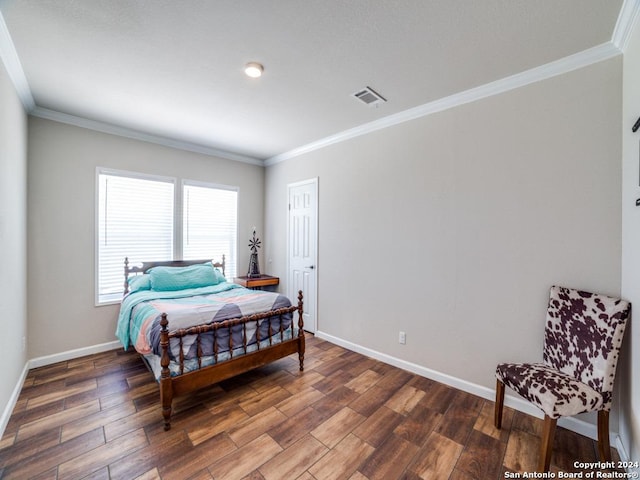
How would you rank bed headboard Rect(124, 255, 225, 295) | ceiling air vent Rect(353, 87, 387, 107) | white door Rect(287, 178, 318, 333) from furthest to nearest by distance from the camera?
white door Rect(287, 178, 318, 333) → bed headboard Rect(124, 255, 225, 295) → ceiling air vent Rect(353, 87, 387, 107)

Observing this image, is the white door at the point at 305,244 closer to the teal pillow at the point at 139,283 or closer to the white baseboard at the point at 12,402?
the teal pillow at the point at 139,283

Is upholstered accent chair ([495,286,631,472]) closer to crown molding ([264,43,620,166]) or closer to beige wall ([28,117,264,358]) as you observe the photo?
crown molding ([264,43,620,166])

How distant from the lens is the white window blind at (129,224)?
343cm

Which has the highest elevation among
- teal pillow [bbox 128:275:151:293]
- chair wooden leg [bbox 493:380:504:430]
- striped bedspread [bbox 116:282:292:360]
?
teal pillow [bbox 128:275:151:293]

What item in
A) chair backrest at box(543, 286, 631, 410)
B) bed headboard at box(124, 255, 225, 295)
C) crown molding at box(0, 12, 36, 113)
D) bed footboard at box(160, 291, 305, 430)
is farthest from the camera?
bed headboard at box(124, 255, 225, 295)

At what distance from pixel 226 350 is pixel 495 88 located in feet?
10.6

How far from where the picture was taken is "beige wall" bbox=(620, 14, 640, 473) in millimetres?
1629

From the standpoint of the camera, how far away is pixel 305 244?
13.7ft

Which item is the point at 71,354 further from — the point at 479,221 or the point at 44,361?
the point at 479,221

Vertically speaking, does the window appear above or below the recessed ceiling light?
below

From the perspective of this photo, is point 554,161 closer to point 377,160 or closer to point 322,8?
point 377,160

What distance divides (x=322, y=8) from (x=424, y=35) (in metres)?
0.71

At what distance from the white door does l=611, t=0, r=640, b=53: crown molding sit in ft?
9.78

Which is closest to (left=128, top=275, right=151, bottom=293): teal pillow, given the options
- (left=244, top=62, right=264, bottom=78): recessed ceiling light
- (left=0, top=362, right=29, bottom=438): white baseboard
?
(left=0, top=362, right=29, bottom=438): white baseboard
